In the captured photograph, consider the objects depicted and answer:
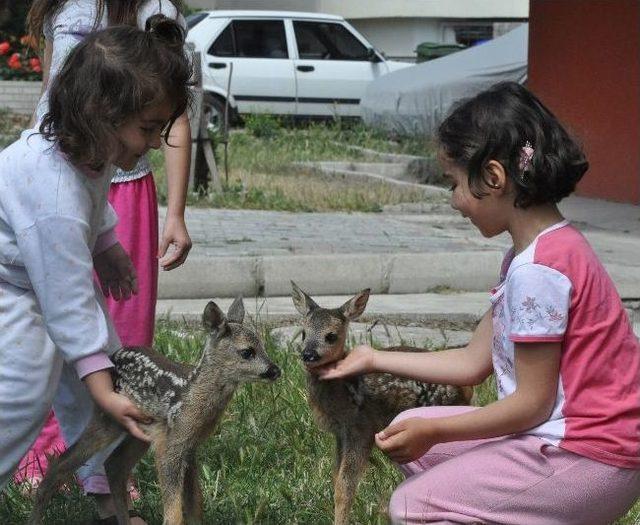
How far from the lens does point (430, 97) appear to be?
693 inches

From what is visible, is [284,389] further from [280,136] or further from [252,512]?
[280,136]

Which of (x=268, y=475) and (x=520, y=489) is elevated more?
(x=520, y=489)

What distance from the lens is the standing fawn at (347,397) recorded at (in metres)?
4.07

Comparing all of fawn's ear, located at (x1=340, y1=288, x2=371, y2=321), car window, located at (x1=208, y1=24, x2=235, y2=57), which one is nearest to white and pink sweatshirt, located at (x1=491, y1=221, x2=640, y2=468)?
fawn's ear, located at (x1=340, y1=288, x2=371, y2=321)

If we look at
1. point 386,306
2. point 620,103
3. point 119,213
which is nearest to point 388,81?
point 620,103

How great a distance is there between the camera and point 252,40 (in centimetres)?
2138

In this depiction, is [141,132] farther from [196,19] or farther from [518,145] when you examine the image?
[196,19]

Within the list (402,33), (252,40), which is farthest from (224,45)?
(402,33)

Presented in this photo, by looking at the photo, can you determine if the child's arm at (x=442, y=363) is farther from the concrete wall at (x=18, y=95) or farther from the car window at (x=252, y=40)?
the car window at (x=252, y=40)

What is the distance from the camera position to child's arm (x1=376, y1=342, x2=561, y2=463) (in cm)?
331

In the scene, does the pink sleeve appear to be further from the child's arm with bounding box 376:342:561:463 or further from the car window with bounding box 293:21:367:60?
the car window with bounding box 293:21:367:60

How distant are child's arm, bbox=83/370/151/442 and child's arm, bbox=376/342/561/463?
2.11 ft

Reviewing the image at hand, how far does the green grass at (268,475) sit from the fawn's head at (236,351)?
0.53 m

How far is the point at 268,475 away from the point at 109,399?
119 centimetres
